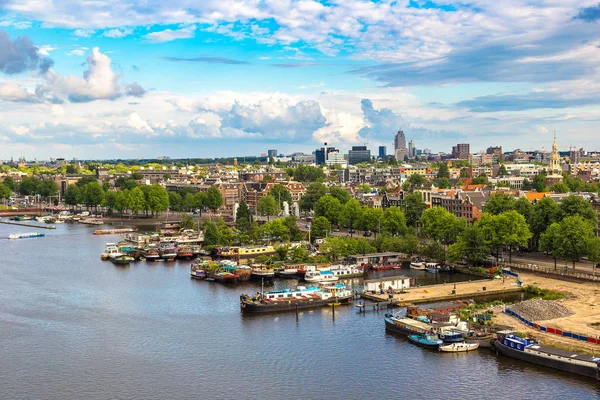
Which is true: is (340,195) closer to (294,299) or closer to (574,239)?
(574,239)

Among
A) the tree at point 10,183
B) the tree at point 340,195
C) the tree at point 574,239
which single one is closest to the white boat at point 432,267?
the tree at point 574,239

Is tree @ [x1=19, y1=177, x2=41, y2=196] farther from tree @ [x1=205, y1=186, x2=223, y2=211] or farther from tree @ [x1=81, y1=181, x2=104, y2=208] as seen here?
tree @ [x1=205, y1=186, x2=223, y2=211]

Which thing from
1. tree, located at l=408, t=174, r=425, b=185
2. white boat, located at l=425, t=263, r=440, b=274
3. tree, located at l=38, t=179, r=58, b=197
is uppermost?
tree, located at l=408, t=174, r=425, b=185

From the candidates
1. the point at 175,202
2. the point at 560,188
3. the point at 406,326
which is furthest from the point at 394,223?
the point at 175,202

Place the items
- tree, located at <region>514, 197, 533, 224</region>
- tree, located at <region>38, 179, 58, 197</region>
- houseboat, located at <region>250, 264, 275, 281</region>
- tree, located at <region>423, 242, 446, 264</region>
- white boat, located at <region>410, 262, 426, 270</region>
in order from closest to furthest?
houseboat, located at <region>250, 264, 275, 281</region>, white boat, located at <region>410, 262, 426, 270</region>, tree, located at <region>423, 242, 446, 264</region>, tree, located at <region>514, 197, 533, 224</region>, tree, located at <region>38, 179, 58, 197</region>

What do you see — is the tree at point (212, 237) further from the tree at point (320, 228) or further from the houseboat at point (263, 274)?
the houseboat at point (263, 274)

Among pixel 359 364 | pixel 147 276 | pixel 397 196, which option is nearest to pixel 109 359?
pixel 359 364

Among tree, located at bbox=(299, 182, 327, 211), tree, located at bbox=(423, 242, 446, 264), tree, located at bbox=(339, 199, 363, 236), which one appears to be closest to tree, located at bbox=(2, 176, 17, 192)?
tree, located at bbox=(299, 182, 327, 211)
